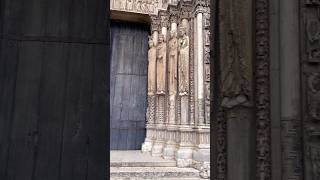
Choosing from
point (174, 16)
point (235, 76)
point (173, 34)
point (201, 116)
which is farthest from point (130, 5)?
point (235, 76)

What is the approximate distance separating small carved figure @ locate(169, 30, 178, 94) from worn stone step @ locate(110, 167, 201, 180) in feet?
8.03

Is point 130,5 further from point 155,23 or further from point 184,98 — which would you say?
point 184,98

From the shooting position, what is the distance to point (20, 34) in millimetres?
3484

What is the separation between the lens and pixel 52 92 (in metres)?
3.45

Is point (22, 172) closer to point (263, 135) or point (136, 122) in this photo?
point (263, 135)

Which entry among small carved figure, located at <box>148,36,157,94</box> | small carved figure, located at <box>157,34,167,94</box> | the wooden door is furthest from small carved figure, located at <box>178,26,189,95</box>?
the wooden door

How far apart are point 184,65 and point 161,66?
1.39m

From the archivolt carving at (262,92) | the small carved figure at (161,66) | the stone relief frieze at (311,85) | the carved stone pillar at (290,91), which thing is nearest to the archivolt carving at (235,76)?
the archivolt carving at (262,92)

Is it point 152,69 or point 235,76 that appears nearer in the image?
point 235,76

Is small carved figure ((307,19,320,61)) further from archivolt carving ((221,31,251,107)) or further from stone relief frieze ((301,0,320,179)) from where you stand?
archivolt carving ((221,31,251,107))

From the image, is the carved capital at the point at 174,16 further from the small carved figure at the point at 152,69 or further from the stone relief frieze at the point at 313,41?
the stone relief frieze at the point at 313,41

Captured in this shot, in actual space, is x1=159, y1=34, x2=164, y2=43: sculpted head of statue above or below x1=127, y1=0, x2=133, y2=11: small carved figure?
below

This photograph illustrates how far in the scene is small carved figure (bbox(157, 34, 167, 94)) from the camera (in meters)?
9.59

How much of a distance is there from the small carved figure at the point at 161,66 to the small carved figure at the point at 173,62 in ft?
0.98
